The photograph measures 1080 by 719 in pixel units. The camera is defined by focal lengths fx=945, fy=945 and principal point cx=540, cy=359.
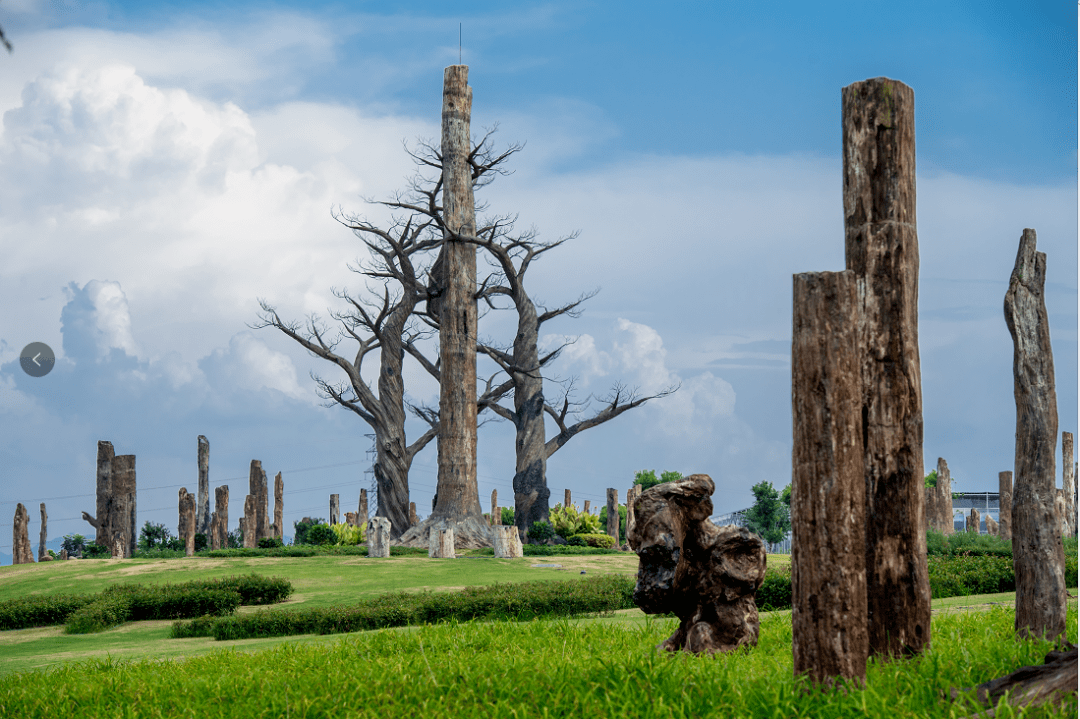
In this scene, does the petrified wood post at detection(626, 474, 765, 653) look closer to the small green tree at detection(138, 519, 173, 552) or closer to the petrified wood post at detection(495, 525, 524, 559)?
→ the petrified wood post at detection(495, 525, 524, 559)

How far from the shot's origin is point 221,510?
28688mm

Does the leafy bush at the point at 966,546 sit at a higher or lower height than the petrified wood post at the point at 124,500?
lower

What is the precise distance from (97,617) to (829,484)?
416 inches

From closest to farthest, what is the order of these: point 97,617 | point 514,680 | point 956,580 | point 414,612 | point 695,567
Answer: point 514,680 → point 695,567 → point 414,612 → point 97,617 → point 956,580

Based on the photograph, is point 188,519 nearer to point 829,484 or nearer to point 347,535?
point 347,535

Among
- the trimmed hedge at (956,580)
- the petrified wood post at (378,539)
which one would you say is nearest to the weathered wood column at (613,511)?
the petrified wood post at (378,539)

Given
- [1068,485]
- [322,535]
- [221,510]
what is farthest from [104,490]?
[1068,485]

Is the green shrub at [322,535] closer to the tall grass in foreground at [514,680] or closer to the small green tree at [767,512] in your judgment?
the small green tree at [767,512]

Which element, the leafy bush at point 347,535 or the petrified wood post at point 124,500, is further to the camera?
the leafy bush at point 347,535

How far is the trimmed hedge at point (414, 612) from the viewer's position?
11.0 m

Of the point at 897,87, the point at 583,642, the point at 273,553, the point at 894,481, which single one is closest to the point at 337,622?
the point at 583,642

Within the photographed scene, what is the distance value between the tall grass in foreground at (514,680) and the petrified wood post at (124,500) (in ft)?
55.8

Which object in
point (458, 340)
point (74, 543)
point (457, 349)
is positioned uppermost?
point (458, 340)

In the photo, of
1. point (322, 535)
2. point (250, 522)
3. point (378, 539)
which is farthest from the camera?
point (250, 522)
